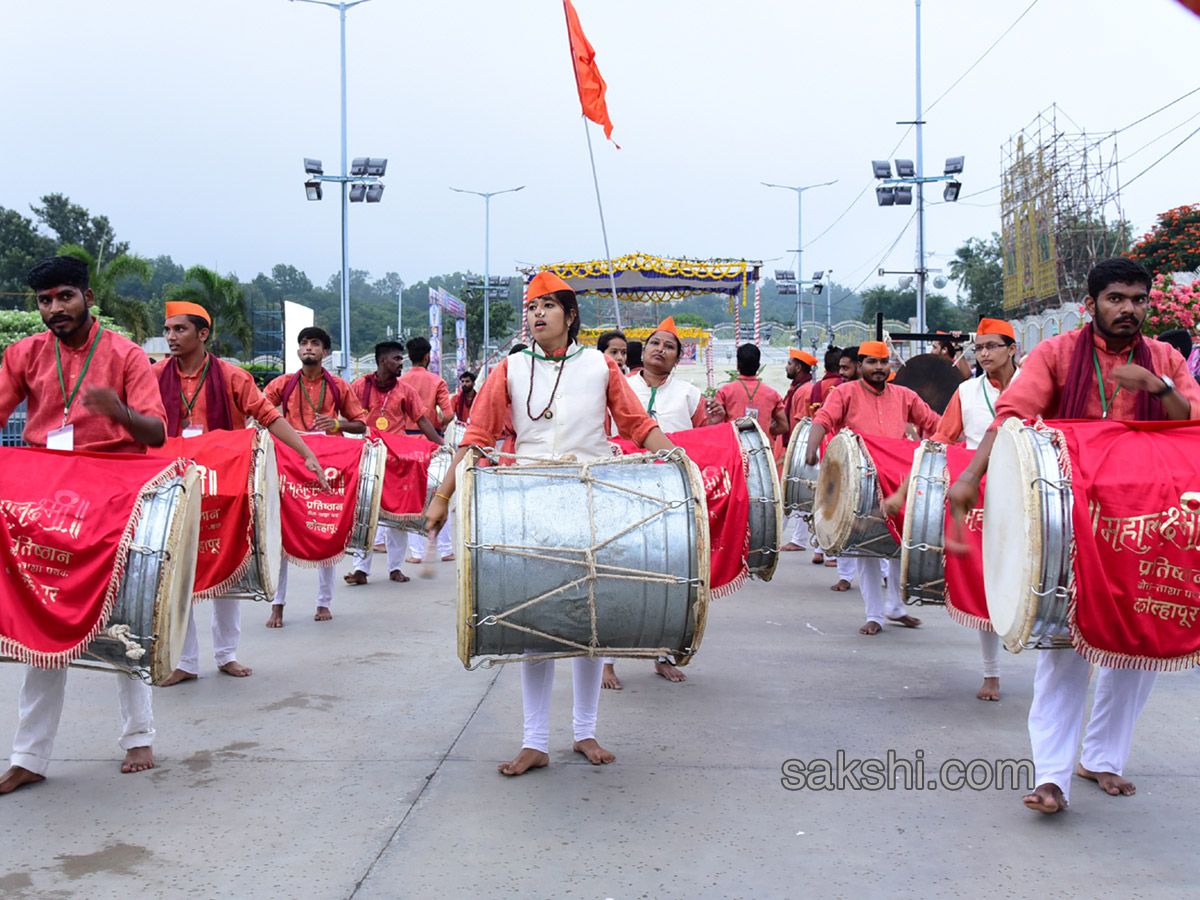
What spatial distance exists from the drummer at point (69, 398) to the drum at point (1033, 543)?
314cm

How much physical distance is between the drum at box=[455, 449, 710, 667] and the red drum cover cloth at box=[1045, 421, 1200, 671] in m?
1.21

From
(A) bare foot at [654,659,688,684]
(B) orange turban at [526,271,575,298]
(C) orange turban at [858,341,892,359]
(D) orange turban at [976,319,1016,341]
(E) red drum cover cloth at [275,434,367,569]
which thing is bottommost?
(A) bare foot at [654,659,688,684]

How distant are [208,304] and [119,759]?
39.8 m

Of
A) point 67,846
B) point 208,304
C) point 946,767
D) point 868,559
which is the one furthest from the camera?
point 208,304

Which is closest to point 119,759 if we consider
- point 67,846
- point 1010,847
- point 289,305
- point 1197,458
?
point 67,846

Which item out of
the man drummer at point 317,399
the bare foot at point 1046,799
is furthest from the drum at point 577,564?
the man drummer at point 317,399

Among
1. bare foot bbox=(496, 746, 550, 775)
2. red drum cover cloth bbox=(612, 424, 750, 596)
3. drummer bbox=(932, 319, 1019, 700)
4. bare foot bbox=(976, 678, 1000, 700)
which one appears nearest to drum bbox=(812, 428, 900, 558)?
drummer bbox=(932, 319, 1019, 700)

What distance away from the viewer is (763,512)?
6.37 meters

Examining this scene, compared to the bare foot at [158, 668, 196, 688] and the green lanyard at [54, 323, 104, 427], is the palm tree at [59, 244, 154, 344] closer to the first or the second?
the bare foot at [158, 668, 196, 688]

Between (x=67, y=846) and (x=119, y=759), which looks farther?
(x=119, y=759)

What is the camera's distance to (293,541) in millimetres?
7668

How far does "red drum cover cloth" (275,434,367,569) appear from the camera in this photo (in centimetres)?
767

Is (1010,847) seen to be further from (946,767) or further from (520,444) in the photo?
(520,444)

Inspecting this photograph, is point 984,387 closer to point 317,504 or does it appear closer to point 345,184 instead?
Result: point 317,504
